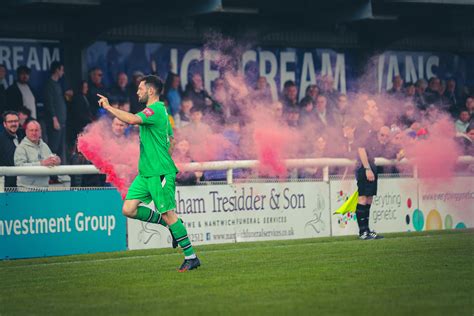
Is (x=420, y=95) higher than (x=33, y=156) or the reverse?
higher

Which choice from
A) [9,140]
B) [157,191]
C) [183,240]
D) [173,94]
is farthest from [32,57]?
[183,240]

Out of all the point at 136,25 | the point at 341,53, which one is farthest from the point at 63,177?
the point at 341,53

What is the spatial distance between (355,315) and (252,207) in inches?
346

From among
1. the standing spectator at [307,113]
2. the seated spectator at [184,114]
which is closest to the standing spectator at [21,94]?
the seated spectator at [184,114]

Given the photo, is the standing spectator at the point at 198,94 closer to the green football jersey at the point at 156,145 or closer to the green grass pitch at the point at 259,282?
the green grass pitch at the point at 259,282

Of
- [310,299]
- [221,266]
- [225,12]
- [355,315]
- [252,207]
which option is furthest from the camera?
[225,12]

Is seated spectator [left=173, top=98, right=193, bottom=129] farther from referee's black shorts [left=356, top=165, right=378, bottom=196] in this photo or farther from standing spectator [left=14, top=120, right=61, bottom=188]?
standing spectator [left=14, top=120, right=61, bottom=188]

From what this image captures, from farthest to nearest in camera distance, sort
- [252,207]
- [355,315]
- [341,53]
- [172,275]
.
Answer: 1. [341,53]
2. [252,207]
3. [172,275]
4. [355,315]

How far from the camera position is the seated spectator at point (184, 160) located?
55.6 feet

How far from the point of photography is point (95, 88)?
766 inches

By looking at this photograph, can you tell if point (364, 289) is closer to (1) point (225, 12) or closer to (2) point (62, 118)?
(2) point (62, 118)

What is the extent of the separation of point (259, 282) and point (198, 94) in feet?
33.5

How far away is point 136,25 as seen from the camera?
21906 millimetres

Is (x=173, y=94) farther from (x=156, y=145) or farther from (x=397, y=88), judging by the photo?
(x=156, y=145)
